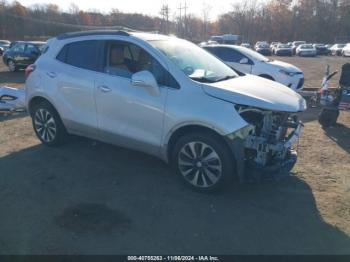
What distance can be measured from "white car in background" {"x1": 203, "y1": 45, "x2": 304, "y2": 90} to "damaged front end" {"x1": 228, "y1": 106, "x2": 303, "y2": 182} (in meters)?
6.69

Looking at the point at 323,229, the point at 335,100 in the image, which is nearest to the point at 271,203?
the point at 323,229

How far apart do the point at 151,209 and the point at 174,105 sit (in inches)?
50.2

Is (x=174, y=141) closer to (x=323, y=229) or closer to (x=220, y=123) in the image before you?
(x=220, y=123)

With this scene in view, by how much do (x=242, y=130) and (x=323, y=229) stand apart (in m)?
1.36

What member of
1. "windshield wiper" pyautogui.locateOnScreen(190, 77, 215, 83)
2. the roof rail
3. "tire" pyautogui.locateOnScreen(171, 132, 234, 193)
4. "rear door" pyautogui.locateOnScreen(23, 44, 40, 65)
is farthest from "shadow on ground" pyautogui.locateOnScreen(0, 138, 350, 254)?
"rear door" pyautogui.locateOnScreen(23, 44, 40, 65)

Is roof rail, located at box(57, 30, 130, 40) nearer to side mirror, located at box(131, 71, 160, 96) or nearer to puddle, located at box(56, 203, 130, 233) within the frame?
side mirror, located at box(131, 71, 160, 96)

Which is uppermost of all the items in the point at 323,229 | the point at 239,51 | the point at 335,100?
the point at 239,51

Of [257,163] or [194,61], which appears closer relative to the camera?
[257,163]

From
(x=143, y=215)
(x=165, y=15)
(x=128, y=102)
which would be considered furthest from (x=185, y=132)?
(x=165, y=15)

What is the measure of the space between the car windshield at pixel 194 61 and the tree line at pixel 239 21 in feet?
191

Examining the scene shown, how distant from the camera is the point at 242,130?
4184mm

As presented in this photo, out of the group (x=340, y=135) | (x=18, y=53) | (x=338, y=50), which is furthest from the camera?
(x=338, y=50)

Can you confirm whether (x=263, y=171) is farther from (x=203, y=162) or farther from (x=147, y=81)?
(x=147, y=81)

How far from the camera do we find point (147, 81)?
4.58 meters
